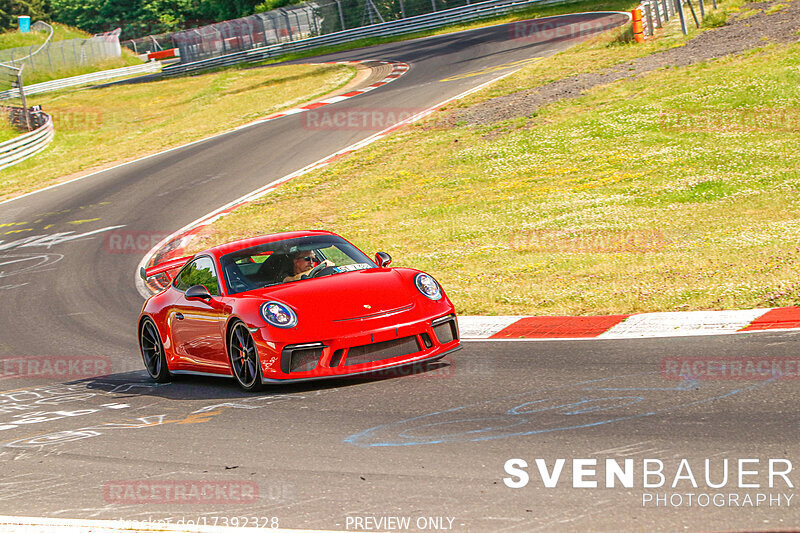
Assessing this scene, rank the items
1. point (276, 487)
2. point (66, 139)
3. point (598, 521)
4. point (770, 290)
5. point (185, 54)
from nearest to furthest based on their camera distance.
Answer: point (598, 521), point (276, 487), point (770, 290), point (66, 139), point (185, 54)

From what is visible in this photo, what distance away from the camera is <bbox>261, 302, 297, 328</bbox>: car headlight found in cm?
774

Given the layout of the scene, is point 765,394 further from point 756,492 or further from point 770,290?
point 770,290

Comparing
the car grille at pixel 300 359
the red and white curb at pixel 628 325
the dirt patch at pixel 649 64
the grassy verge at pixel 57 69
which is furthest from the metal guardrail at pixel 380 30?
the car grille at pixel 300 359

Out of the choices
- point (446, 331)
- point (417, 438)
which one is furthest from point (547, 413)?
point (446, 331)

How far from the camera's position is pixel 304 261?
8992 millimetres

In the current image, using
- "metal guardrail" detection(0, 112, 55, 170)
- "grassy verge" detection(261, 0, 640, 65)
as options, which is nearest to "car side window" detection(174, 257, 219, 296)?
"metal guardrail" detection(0, 112, 55, 170)

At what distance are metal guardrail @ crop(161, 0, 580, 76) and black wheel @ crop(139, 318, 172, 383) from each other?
40.5 meters

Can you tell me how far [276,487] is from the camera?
536 cm

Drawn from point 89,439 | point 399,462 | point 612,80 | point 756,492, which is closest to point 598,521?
point 756,492

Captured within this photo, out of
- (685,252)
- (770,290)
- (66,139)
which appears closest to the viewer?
(770,290)

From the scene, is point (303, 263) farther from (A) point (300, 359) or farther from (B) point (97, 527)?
(B) point (97, 527)

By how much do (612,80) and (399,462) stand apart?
73.8 ft

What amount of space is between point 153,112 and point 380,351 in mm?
35421

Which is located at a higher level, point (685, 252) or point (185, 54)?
point (185, 54)
